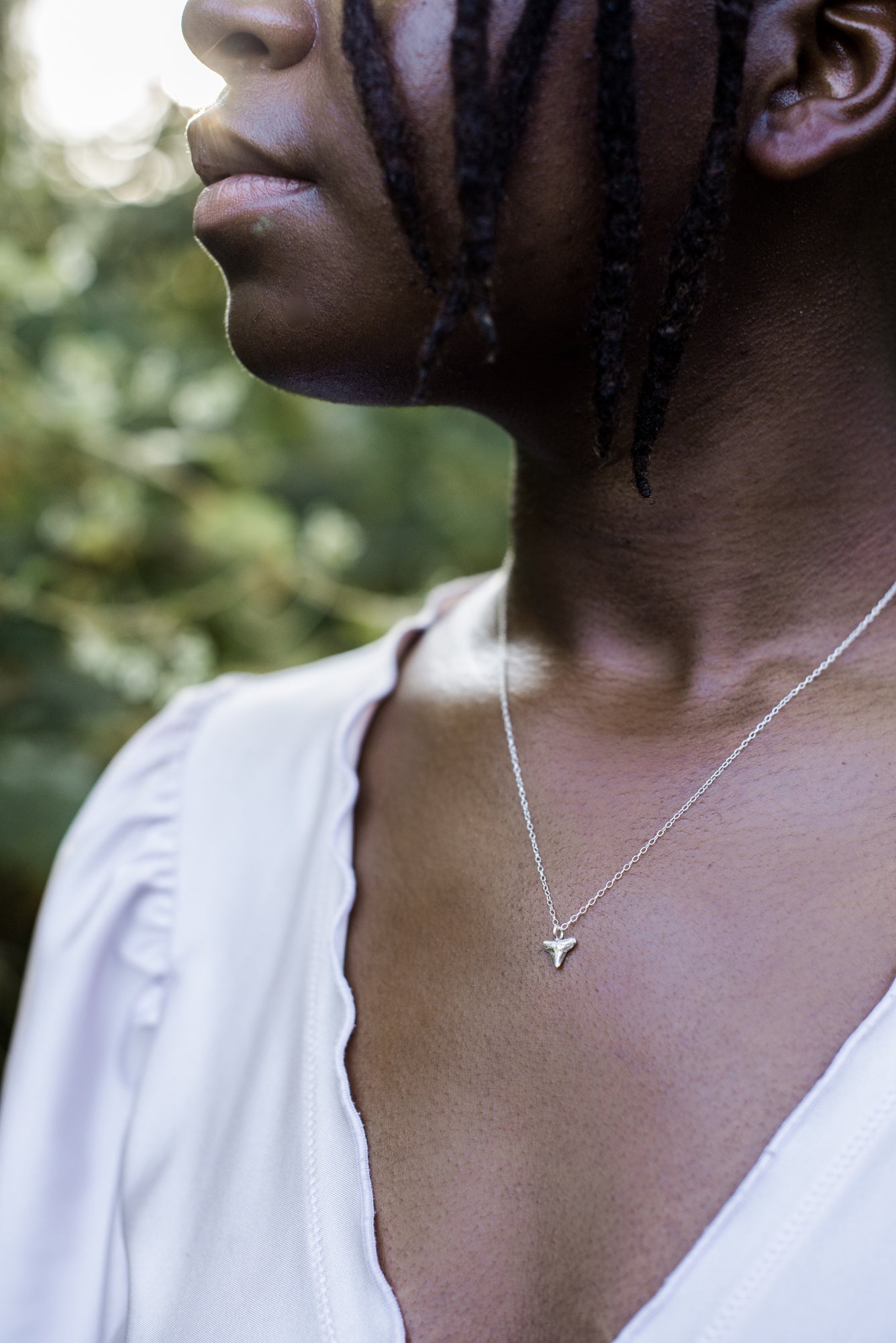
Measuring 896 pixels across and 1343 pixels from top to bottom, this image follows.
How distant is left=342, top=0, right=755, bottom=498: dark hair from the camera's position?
1008 mm

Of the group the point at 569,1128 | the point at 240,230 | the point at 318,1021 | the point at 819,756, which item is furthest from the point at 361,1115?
the point at 240,230

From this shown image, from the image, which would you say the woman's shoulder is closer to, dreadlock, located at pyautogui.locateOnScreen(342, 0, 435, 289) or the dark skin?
the dark skin

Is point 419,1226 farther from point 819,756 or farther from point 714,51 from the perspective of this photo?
point 714,51

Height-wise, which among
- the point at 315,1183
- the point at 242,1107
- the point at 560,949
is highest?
the point at 560,949

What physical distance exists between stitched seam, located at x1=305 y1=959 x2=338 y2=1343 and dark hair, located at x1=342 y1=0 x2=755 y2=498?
0.69 metres

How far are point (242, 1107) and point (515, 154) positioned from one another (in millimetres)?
1037

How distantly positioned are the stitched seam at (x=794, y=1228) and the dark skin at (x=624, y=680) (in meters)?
0.06

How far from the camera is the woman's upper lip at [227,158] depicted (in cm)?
115

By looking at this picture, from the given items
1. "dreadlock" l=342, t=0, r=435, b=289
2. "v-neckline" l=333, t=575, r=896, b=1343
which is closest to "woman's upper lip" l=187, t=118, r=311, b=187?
"dreadlock" l=342, t=0, r=435, b=289

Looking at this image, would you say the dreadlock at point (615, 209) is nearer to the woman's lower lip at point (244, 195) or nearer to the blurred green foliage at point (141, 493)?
the woman's lower lip at point (244, 195)

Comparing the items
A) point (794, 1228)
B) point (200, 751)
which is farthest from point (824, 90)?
point (200, 751)

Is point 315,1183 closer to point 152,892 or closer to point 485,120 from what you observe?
point 152,892

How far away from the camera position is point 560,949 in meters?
1.16

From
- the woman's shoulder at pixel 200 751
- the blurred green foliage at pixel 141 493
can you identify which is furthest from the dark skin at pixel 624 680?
the blurred green foliage at pixel 141 493
